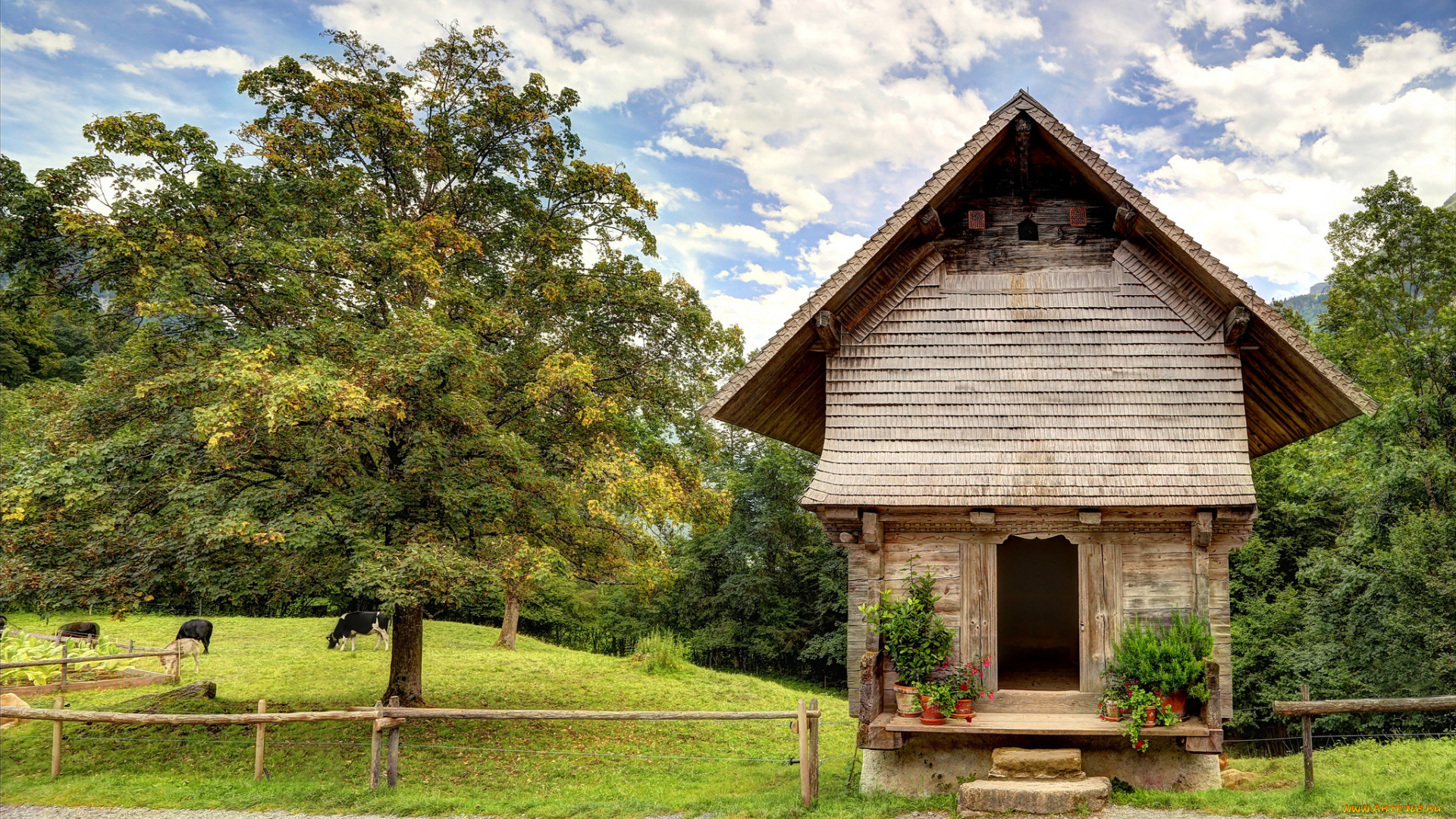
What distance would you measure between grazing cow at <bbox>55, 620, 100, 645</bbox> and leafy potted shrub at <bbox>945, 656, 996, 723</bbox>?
61.5 feet

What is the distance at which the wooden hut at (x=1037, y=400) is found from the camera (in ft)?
28.4

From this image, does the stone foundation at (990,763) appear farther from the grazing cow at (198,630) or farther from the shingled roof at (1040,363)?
the grazing cow at (198,630)

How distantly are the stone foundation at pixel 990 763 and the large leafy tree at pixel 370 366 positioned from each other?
6.13 metres

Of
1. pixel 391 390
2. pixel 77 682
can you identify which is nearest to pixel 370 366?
pixel 391 390

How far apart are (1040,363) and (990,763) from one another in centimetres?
460

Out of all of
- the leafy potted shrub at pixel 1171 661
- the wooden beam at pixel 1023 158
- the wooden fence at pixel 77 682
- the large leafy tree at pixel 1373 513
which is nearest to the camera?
the leafy potted shrub at pixel 1171 661

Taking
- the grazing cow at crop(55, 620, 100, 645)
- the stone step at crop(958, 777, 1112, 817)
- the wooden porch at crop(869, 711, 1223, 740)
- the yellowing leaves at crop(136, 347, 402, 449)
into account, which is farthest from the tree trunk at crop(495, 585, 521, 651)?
the stone step at crop(958, 777, 1112, 817)

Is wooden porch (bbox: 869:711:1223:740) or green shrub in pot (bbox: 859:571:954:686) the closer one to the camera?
wooden porch (bbox: 869:711:1223:740)

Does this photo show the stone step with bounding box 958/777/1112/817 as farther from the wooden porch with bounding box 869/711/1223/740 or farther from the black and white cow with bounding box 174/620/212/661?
the black and white cow with bounding box 174/620/212/661

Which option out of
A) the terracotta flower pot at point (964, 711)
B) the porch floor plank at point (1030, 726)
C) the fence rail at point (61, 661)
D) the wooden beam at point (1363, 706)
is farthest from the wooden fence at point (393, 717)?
the wooden beam at point (1363, 706)

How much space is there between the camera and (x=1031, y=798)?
7578mm

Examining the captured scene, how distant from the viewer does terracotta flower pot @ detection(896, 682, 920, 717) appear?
8.49 meters

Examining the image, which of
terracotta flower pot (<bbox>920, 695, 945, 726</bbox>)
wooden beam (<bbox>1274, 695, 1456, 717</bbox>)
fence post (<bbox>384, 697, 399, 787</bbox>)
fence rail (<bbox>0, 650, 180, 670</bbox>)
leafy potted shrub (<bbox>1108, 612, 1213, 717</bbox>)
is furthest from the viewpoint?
fence rail (<bbox>0, 650, 180, 670</bbox>)

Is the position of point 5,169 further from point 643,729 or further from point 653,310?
point 643,729
